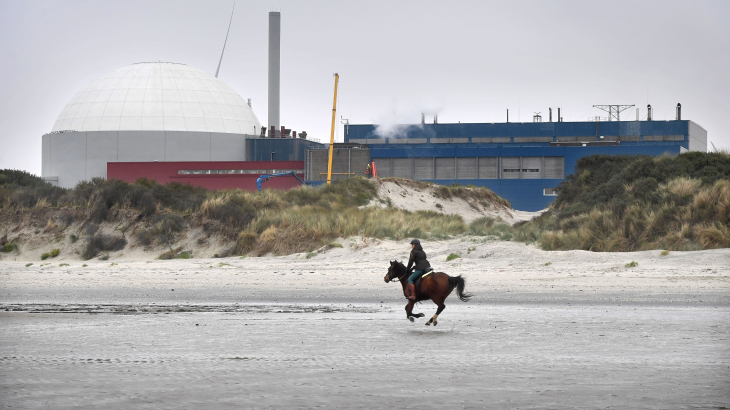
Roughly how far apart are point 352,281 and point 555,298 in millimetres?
5326

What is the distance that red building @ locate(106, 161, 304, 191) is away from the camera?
76.6 metres

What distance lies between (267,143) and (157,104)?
12418mm

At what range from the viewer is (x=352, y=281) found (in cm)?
1916

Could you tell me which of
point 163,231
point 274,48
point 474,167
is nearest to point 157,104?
point 274,48

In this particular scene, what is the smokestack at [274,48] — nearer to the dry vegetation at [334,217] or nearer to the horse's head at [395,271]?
the dry vegetation at [334,217]

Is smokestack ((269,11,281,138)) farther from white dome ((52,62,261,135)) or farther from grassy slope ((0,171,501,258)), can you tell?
grassy slope ((0,171,501,258))

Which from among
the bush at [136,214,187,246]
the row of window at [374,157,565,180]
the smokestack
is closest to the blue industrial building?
the row of window at [374,157,565,180]

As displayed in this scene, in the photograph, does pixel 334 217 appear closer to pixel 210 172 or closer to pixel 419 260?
pixel 419 260

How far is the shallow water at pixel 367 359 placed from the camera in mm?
7098

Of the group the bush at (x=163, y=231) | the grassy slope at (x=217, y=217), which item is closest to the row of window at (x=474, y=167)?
the grassy slope at (x=217, y=217)

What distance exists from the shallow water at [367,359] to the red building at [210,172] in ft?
208

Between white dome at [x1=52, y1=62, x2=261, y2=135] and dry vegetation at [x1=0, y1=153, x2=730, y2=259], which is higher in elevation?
white dome at [x1=52, y1=62, x2=261, y2=135]

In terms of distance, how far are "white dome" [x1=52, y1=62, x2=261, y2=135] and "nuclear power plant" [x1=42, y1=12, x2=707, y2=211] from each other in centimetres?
13

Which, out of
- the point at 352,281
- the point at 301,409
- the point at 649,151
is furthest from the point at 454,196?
the point at 301,409
